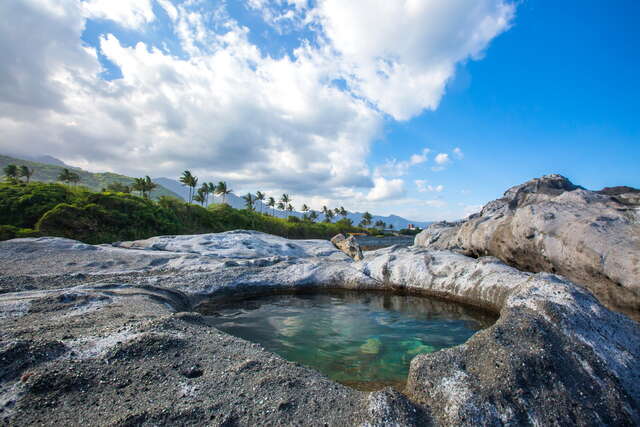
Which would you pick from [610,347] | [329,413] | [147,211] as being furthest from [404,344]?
[147,211]

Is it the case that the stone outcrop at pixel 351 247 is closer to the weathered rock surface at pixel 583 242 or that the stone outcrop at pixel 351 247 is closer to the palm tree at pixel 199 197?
the weathered rock surface at pixel 583 242

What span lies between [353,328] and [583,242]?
709 cm

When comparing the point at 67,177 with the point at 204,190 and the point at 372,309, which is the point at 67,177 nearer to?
the point at 204,190

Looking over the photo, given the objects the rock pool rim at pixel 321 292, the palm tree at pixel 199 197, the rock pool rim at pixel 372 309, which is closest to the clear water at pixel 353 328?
the rock pool rim at pixel 372 309

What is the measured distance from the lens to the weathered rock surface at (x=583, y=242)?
704 cm

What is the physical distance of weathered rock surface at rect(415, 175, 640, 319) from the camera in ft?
23.1

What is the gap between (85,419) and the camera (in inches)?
105

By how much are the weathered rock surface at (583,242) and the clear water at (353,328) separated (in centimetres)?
Result: 293

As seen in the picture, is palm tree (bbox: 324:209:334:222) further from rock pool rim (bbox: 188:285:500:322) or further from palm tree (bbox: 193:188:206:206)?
rock pool rim (bbox: 188:285:500:322)

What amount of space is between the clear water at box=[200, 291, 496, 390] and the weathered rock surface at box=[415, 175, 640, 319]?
9.62ft

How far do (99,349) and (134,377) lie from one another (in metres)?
0.84

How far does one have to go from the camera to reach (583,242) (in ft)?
26.7

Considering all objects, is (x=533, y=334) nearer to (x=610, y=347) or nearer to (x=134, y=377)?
(x=610, y=347)

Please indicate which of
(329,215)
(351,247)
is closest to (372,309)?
(351,247)
